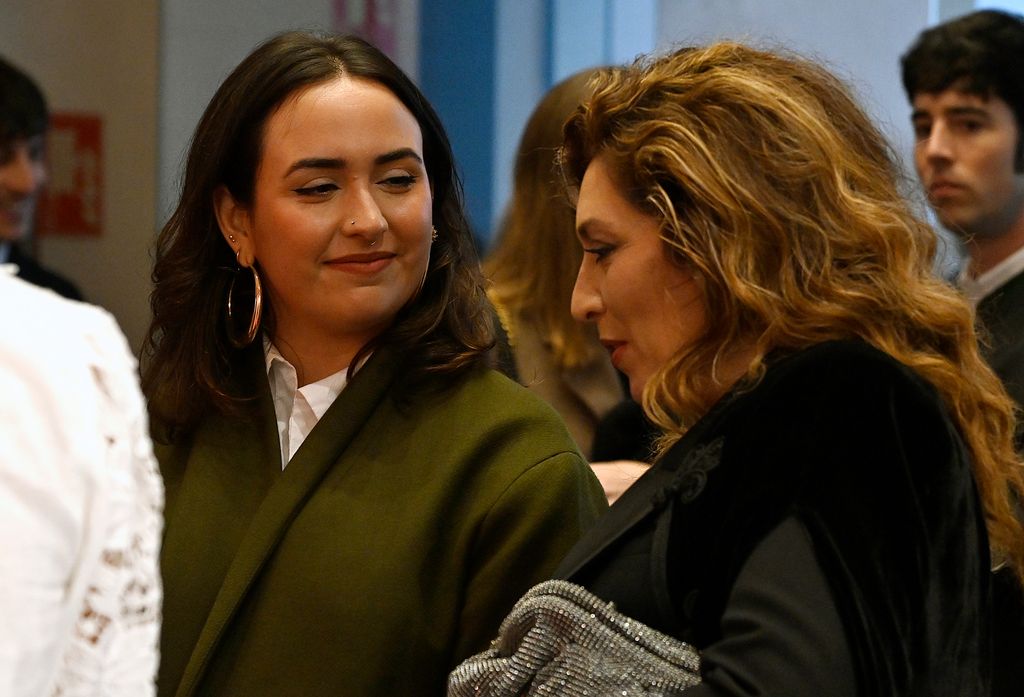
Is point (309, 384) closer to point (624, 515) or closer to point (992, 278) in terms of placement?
point (624, 515)

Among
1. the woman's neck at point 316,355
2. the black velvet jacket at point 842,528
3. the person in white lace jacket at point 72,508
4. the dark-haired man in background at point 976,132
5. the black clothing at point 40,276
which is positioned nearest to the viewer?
the person in white lace jacket at point 72,508

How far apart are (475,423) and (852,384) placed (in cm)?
67

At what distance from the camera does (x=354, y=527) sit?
6.28ft

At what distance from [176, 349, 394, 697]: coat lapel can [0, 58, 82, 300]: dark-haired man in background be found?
2458 mm

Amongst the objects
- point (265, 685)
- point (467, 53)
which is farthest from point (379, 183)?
point (467, 53)

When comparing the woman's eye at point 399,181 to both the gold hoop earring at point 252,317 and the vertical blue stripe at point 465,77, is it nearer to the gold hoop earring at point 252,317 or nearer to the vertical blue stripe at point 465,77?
the gold hoop earring at point 252,317

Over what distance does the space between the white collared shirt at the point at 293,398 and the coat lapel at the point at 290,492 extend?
5 cm

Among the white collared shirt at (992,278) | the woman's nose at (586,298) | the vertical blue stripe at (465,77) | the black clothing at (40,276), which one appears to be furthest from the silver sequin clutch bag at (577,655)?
the vertical blue stripe at (465,77)

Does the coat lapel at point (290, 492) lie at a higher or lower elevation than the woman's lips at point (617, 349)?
lower

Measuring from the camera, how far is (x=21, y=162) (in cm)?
427

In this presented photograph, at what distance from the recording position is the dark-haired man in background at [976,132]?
2922 mm

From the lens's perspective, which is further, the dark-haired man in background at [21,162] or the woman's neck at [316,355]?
the dark-haired man in background at [21,162]

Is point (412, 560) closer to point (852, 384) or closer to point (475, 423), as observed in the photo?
point (475, 423)

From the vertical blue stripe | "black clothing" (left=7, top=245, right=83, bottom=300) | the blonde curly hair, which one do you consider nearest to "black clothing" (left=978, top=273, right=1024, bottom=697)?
the blonde curly hair
